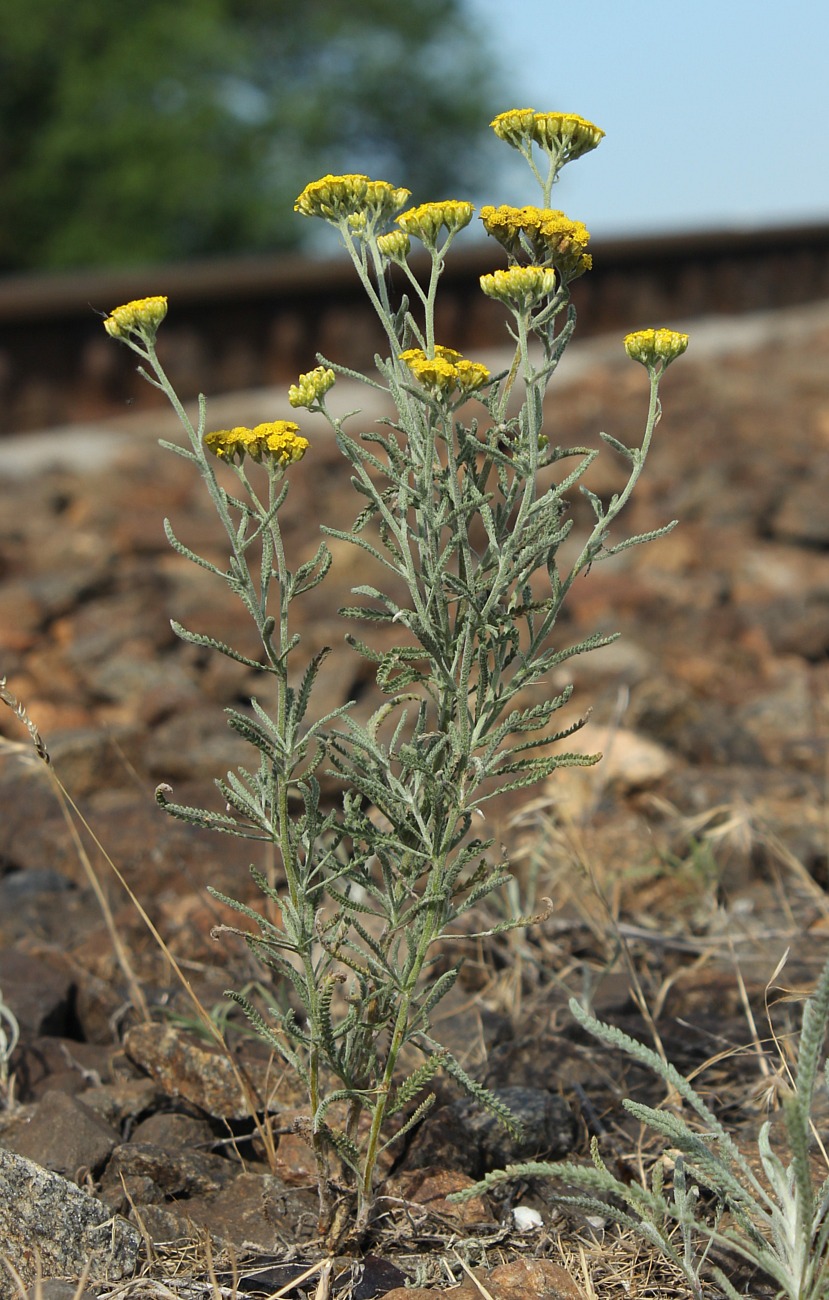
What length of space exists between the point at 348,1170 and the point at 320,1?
28.1 metres

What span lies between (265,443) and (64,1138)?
47.4 inches

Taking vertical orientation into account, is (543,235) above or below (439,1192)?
above

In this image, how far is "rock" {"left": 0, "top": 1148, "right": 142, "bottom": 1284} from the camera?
6.73 feet

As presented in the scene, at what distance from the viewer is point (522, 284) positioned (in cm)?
191

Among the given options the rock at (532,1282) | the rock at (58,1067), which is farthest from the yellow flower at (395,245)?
the rock at (58,1067)

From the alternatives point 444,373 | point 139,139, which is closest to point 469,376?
point 444,373

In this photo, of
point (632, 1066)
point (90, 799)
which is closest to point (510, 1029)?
point (632, 1066)

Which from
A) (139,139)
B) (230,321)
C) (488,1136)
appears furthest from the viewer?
(139,139)

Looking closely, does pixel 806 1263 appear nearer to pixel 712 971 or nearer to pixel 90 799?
pixel 712 971

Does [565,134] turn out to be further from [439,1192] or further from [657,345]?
[439,1192]

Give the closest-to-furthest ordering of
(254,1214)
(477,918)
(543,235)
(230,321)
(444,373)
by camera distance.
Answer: (444,373)
(543,235)
(254,1214)
(477,918)
(230,321)

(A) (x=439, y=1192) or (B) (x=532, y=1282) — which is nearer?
(B) (x=532, y=1282)

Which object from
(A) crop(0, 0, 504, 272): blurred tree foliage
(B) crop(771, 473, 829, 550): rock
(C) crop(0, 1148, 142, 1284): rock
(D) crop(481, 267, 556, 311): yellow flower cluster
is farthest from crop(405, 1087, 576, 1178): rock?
(A) crop(0, 0, 504, 272): blurred tree foliage

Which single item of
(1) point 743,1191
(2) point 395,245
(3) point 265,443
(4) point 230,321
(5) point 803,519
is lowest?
(5) point 803,519
